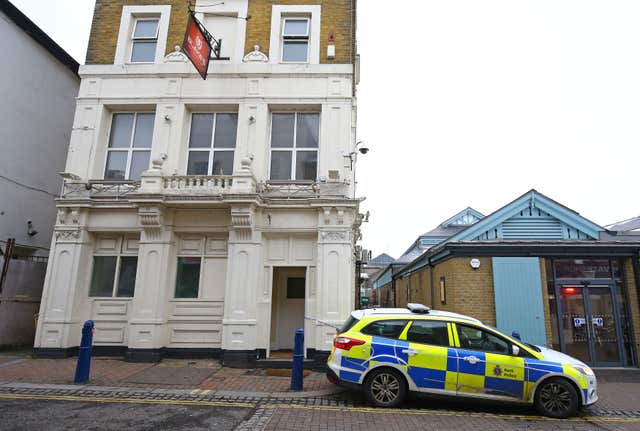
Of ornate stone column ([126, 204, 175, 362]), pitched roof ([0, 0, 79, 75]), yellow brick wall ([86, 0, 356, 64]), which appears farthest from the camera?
pitched roof ([0, 0, 79, 75])

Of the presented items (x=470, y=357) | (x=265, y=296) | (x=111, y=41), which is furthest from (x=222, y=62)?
(x=470, y=357)

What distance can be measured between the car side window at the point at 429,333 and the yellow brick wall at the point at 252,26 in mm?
8224

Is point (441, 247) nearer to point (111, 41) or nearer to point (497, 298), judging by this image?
point (497, 298)

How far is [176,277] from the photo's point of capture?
35.2ft

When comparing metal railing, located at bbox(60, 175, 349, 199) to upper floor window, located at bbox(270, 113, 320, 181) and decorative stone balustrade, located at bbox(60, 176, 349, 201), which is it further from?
upper floor window, located at bbox(270, 113, 320, 181)

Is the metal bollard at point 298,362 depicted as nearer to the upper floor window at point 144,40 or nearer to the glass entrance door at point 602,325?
the glass entrance door at point 602,325

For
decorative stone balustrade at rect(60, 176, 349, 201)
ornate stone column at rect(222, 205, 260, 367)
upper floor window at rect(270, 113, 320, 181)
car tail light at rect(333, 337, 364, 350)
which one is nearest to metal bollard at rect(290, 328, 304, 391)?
car tail light at rect(333, 337, 364, 350)

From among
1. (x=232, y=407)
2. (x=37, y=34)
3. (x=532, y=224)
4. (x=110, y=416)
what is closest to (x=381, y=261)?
(x=532, y=224)

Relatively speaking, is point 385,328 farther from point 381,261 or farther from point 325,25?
point 381,261

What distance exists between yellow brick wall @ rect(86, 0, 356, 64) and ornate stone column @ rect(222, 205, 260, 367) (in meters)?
5.70

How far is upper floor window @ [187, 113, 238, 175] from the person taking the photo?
37.6 ft

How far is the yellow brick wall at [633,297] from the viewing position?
10.4m

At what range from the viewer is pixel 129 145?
1186cm

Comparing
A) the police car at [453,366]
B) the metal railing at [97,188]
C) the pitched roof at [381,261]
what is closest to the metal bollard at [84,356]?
the metal railing at [97,188]
